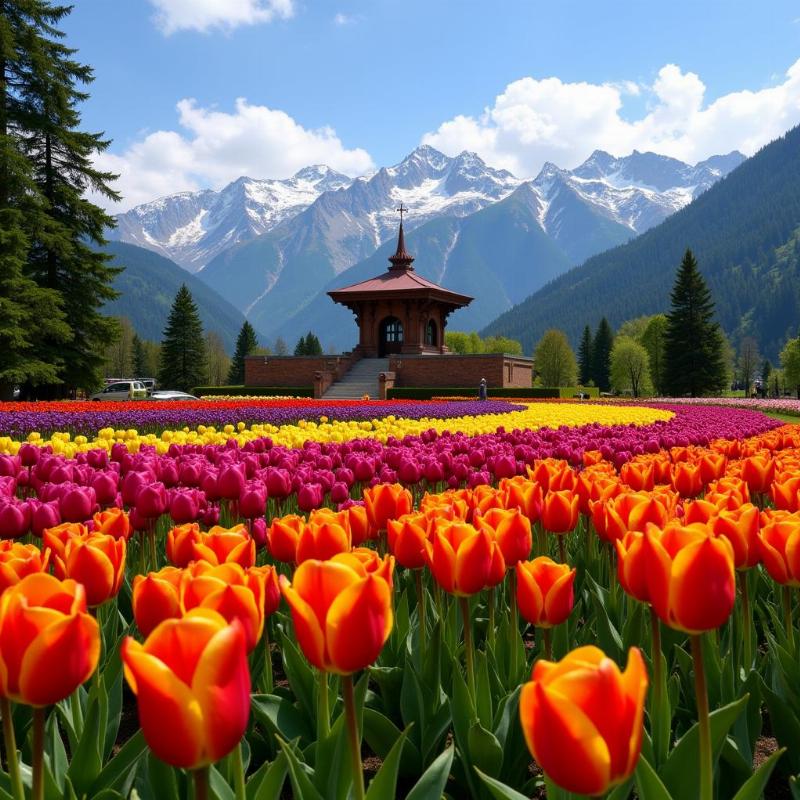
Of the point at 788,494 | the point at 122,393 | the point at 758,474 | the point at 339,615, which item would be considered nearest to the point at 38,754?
the point at 339,615

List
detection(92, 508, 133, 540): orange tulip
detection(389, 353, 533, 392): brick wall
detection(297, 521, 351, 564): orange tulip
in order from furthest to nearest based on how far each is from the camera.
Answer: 1. detection(389, 353, 533, 392): brick wall
2. detection(92, 508, 133, 540): orange tulip
3. detection(297, 521, 351, 564): orange tulip

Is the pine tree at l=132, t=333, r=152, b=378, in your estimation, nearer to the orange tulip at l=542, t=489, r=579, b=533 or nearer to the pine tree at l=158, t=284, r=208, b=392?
the pine tree at l=158, t=284, r=208, b=392

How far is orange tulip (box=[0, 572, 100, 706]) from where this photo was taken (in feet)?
4.27

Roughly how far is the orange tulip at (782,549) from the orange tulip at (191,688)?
181 cm

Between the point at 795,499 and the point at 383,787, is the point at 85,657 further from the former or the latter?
the point at 795,499

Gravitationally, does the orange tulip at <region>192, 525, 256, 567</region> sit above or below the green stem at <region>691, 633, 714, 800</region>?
above

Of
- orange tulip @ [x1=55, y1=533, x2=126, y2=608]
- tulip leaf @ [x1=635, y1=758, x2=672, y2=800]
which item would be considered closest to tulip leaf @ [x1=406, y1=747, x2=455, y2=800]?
tulip leaf @ [x1=635, y1=758, x2=672, y2=800]

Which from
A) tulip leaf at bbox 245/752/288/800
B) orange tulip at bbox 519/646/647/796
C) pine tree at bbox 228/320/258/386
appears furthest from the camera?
pine tree at bbox 228/320/258/386

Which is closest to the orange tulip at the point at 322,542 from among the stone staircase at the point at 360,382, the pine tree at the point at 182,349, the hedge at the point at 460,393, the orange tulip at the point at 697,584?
the orange tulip at the point at 697,584

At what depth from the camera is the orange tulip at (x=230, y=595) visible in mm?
1445

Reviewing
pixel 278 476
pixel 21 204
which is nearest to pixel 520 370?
pixel 21 204

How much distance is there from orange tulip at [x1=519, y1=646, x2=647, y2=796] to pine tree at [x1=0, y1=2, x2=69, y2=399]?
2935 centimetres

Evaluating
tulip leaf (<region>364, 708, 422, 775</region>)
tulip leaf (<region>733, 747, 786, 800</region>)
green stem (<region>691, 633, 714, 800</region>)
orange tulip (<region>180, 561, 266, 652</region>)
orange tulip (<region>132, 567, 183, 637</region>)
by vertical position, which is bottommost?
tulip leaf (<region>364, 708, 422, 775</region>)

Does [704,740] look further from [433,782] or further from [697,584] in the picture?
[433,782]
